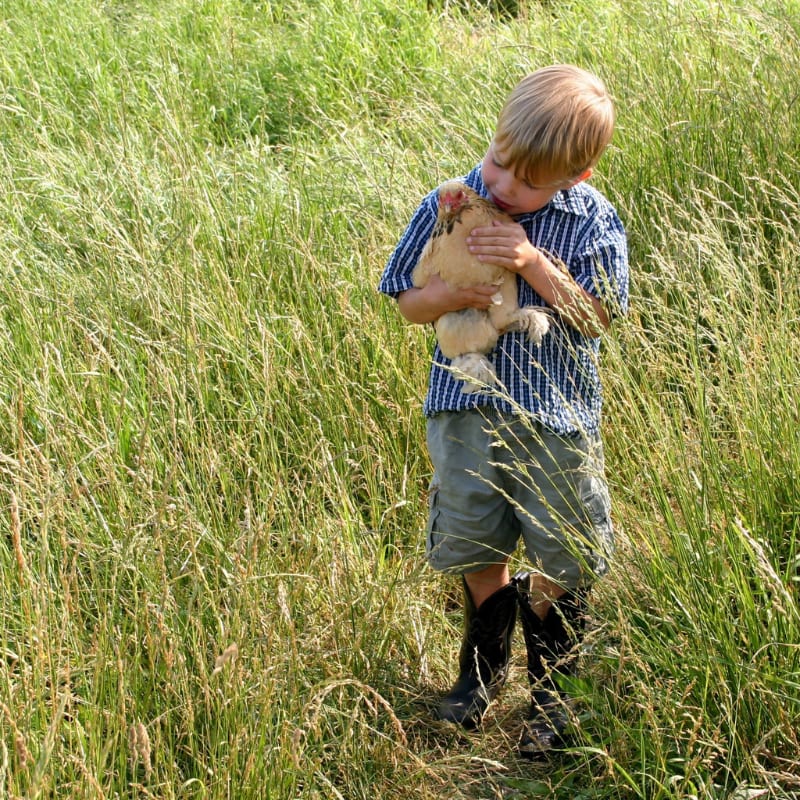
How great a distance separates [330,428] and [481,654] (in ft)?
2.80

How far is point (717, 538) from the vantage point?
1966mm

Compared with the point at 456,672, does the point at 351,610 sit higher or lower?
higher

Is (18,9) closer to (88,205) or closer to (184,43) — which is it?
(184,43)

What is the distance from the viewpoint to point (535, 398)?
2.15 m

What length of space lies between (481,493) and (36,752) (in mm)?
1004

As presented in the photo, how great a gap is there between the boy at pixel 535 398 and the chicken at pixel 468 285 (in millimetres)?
24

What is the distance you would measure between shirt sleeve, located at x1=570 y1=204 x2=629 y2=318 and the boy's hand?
5.5 inches

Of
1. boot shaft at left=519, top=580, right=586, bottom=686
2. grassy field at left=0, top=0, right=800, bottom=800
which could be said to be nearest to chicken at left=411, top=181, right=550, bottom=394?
grassy field at left=0, top=0, right=800, bottom=800

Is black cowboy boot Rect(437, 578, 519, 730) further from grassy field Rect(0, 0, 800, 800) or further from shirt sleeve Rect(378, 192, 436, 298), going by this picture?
shirt sleeve Rect(378, 192, 436, 298)

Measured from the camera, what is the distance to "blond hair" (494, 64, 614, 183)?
193 cm

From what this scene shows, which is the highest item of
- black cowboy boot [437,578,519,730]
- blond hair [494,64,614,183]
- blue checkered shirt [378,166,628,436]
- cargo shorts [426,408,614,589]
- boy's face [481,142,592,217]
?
blond hair [494,64,614,183]

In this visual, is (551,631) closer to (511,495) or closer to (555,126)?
(511,495)

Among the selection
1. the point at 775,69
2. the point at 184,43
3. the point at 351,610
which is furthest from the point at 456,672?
the point at 184,43

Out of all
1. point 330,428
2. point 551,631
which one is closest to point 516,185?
point 551,631
